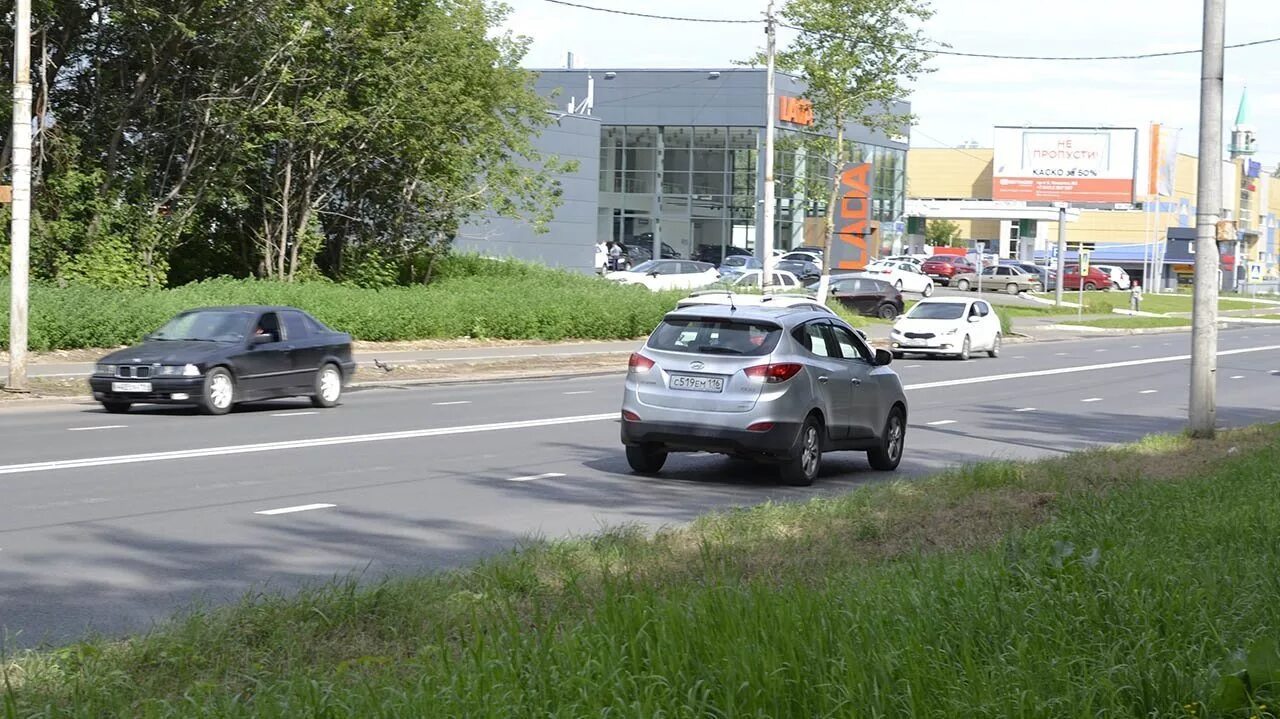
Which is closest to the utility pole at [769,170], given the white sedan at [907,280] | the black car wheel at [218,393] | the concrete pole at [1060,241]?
the black car wheel at [218,393]

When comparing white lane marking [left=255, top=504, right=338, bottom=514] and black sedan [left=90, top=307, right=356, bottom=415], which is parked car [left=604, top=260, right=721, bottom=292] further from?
white lane marking [left=255, top=504, right=338, bottom=514]

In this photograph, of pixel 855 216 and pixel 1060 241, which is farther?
pixel 1060 241

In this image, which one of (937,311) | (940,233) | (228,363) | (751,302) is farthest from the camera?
(940,233)

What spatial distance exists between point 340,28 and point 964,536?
28377mm

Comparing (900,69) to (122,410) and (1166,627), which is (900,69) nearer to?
(122,410)

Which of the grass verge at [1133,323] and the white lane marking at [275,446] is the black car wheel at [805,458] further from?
the grass verge at [1133,323]

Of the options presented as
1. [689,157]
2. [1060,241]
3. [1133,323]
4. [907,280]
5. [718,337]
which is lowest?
[1133,323]

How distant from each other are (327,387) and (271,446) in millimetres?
6156

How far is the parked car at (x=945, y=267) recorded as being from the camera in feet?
265

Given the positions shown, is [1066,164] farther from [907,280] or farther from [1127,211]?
[907,280]

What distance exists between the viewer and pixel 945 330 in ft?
126

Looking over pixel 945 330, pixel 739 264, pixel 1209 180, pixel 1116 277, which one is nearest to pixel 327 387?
pixel 1209 180

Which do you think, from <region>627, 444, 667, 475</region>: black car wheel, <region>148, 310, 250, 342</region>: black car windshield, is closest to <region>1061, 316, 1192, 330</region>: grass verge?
<region>148, 310, 250, 342</region>: black car windshield

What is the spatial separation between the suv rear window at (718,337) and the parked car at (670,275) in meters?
40.6
